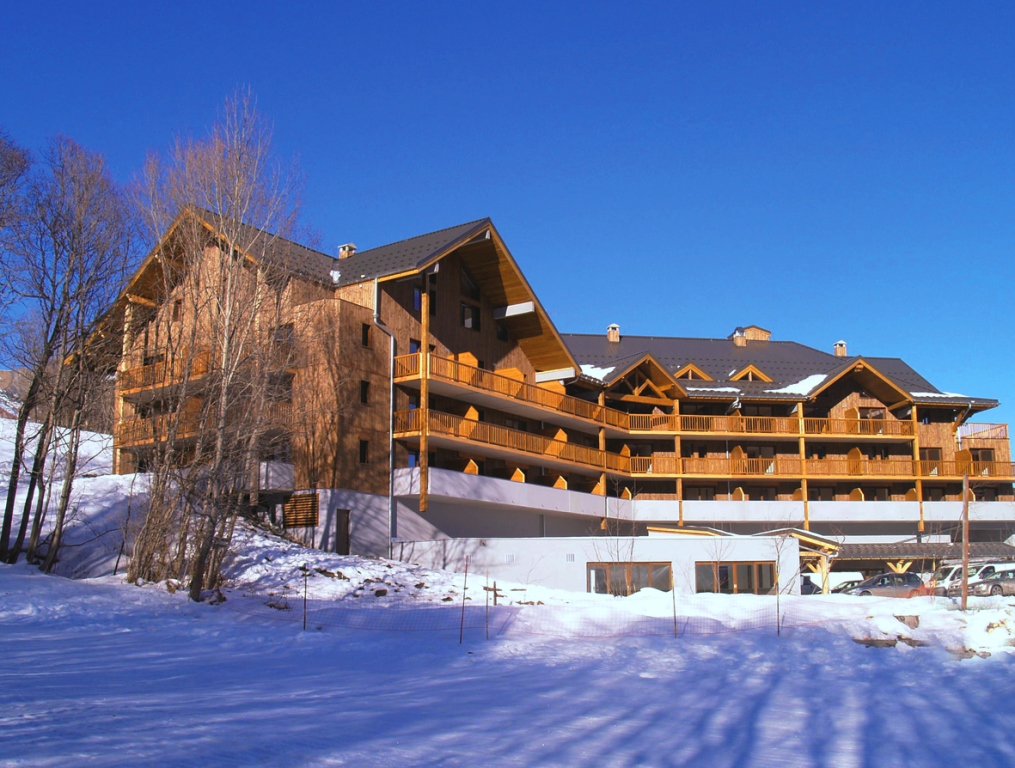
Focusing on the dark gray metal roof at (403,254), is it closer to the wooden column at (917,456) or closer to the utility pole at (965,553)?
the utility pole at (965,553)

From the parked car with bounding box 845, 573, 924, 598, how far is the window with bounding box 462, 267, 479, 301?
18755 mm

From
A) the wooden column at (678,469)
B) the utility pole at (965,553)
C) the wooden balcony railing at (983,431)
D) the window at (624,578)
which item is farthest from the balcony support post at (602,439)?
the wooden balcony railing at (983,431)

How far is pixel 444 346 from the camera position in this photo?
1439 inches

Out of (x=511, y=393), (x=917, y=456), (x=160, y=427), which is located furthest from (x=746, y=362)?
(x=160, y=427)

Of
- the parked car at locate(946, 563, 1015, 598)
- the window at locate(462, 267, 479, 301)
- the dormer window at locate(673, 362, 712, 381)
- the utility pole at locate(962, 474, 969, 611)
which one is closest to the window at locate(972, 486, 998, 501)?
the dormer window at locate(673, 362, 712, 381)

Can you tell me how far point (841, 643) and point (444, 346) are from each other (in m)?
21.2

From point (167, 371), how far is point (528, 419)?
691 inches

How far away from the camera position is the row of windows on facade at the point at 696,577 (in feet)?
→ 105

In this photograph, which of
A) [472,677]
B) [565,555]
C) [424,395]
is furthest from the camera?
[424,395]

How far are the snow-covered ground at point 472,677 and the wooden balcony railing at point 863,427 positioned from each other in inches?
955

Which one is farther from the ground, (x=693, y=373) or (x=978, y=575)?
(x=693, y=373)

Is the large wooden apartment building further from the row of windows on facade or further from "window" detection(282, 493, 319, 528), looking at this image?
the row of windows on facade

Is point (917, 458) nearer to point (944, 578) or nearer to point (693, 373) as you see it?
point (693, 373)

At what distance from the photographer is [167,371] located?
2902 centimetres
